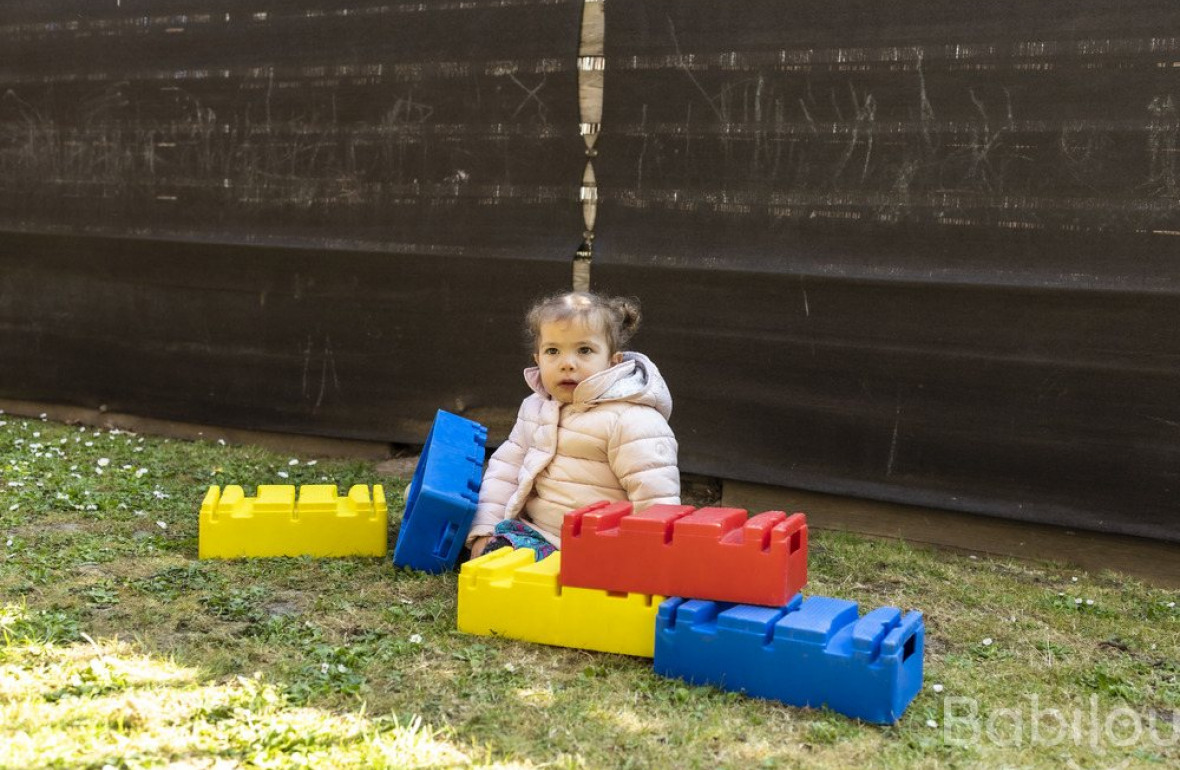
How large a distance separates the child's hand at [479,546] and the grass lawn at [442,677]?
0.12 m

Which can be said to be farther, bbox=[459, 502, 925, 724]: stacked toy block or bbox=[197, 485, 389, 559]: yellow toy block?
bbox=[197, 485, 389, 559]: yellow toy block

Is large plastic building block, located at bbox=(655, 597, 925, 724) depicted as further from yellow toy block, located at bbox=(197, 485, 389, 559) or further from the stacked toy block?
yellow toy block, located at bbox=(197, 485, 389, 559)

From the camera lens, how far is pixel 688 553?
3.13 metres

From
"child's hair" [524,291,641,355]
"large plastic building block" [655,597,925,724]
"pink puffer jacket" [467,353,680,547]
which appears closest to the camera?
"large plastic building block" [655,597,925,724]

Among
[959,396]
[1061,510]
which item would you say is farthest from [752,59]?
[1061,510]

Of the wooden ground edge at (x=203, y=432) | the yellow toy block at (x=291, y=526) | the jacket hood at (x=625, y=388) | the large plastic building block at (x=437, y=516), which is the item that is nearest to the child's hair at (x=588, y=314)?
the jacket hood at (x=625, y=388)

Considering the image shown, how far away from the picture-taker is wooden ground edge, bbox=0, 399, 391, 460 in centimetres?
609

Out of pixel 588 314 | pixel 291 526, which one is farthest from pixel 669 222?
pixel 291 526

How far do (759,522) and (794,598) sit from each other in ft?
0.76

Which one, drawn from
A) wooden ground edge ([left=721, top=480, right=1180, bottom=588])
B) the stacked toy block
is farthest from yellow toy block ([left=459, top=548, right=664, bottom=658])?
wooden ground edge ([left=721, top=480, right=1180, bottom=588])

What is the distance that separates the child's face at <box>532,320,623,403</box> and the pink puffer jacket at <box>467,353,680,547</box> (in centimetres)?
5

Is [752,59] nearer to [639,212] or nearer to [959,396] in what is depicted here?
[639,212]

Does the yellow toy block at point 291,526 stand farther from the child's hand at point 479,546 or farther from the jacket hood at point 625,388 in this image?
the jacket hood at point 625,388

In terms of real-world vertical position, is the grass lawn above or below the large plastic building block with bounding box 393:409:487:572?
below
